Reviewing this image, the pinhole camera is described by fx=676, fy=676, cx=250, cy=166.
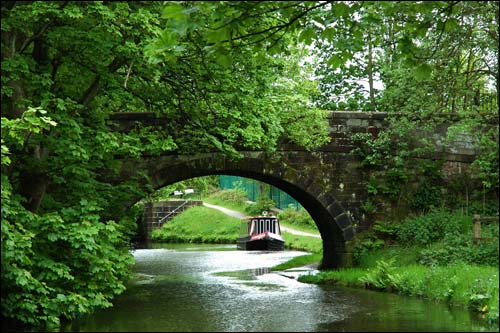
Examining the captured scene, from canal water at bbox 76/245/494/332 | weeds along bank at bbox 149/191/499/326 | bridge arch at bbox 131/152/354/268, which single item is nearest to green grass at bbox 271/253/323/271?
weeds along bank at bbox 149/191/499/326

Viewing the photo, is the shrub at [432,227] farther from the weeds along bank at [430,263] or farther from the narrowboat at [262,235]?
the narrowboat at [262,235]

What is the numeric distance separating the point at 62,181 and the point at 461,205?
9817 mm

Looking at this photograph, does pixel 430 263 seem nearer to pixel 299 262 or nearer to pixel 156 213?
pixel 299 262

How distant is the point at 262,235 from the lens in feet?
98.0

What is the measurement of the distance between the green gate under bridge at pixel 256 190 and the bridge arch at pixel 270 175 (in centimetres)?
2038

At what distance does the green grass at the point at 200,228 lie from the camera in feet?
125

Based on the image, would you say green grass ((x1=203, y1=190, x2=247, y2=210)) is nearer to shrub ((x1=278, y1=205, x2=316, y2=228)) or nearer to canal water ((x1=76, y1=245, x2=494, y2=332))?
shrub ((x1=278, y1=205, x2=316, y2=228))

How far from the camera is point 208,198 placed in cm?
4906

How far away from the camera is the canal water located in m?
9.08

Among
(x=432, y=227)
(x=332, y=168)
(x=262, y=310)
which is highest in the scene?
(x=332, y=168)

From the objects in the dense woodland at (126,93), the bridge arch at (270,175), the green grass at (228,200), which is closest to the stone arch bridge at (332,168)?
the bridge arch at (270,175)

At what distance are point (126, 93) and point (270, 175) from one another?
Answer: 5.77 metres

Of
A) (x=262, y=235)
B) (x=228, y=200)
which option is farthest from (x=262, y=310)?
(x=228, y=200)

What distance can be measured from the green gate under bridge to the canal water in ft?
72.8
